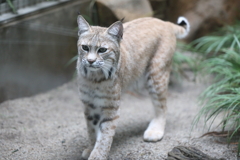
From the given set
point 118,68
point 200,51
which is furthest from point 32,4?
point 200,51

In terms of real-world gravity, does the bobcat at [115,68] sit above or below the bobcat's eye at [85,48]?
below

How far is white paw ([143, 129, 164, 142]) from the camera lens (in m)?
3.65

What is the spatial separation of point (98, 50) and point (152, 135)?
132 cm

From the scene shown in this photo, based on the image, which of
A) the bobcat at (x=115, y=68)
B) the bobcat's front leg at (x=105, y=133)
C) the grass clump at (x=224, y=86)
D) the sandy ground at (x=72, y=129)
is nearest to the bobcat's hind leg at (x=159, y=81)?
the bobcat at (x=115, y=68)

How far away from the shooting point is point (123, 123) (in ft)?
13.9

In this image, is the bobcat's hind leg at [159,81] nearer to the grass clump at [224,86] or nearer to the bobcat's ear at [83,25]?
the grass clump at [224,86]

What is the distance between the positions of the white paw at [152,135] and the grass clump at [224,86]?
0.44 metres

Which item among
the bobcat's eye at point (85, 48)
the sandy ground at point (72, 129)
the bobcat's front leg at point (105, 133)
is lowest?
the sandy ground at point (72, 129)

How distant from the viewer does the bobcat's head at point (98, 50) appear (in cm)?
287

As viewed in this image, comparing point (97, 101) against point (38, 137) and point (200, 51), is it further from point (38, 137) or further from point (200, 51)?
point (200, 51)

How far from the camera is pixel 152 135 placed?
12.0ft

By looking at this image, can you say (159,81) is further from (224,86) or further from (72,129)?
(72,129)

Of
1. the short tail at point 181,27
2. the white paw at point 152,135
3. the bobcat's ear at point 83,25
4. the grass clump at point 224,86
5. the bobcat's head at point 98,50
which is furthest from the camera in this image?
the short tail at point 181,27

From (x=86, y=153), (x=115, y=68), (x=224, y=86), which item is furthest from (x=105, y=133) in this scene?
(x=224, y=86)
